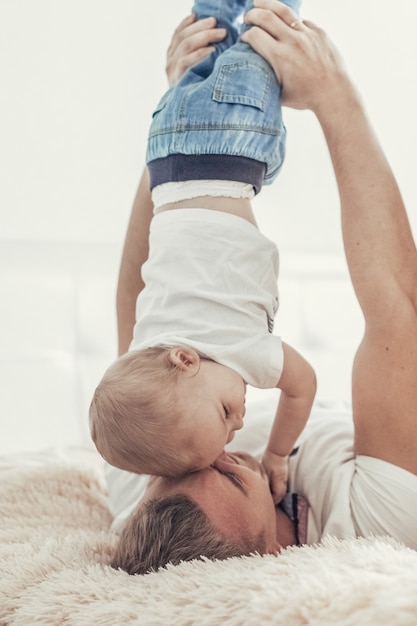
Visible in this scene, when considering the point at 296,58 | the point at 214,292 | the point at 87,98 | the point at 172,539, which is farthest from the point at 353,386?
the point at 87,98

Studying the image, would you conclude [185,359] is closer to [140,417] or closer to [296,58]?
[140,417]

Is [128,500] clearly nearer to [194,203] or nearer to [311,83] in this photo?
[194,203]

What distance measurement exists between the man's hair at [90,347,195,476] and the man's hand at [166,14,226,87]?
0.52m

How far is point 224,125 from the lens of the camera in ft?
3.86

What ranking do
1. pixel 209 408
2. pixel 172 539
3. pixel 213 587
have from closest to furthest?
pixel 213 587, pixel 172 539, pixel 209 408

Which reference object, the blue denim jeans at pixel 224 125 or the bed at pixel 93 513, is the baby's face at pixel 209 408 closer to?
the bed at pixel 93 513

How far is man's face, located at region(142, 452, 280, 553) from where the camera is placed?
0.98m

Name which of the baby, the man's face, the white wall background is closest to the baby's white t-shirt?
the baby

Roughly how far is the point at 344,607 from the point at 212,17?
954 millimetres

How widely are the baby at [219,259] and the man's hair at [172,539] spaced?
10 centimetres

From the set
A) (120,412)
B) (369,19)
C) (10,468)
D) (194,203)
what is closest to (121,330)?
(10,468)

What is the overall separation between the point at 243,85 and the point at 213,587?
71cm

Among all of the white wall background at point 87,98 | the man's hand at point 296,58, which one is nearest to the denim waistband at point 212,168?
the man's hand at point 296,58

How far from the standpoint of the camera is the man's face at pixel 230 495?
981 mm
